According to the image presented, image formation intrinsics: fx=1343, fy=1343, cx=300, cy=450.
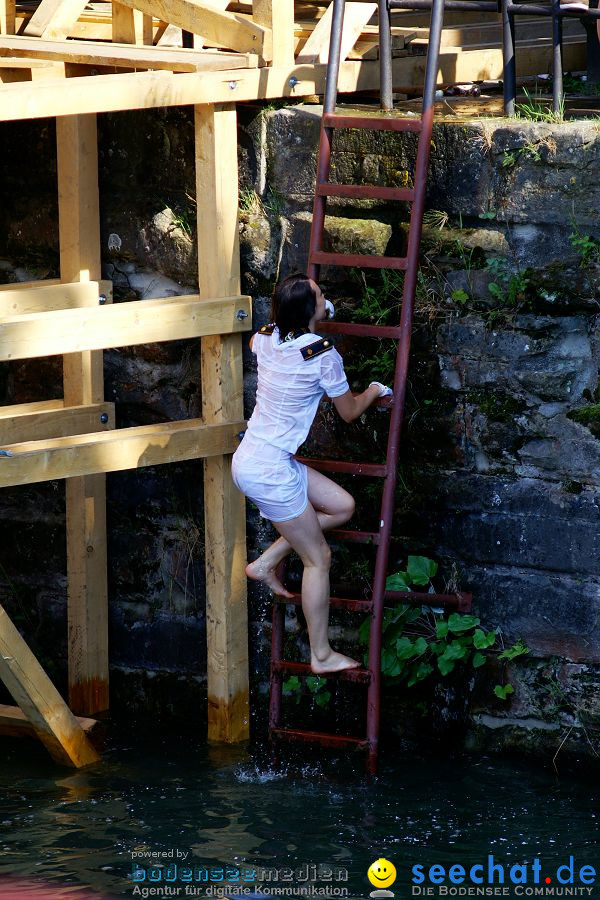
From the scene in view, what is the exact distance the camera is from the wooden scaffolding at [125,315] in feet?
18.7

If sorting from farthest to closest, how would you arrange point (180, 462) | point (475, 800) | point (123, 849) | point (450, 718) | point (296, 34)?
point (296, 34), point (180, 462), point (450, 718), point (475, 800), point (123, 849)

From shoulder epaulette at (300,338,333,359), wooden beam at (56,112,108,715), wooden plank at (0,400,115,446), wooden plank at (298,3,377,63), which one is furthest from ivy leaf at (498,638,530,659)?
wooden plank at (298,3,377,63)

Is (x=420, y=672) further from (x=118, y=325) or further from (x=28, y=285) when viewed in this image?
(x=28, y=285)

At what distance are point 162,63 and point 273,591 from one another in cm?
237

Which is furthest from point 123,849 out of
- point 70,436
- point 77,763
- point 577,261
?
point 577,261

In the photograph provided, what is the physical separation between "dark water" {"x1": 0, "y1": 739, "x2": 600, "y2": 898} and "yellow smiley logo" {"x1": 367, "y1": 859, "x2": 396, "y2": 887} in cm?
3

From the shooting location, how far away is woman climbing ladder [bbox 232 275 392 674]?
5.46 metres

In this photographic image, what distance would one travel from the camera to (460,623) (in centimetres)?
596

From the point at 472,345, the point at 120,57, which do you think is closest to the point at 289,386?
the point at 472,345

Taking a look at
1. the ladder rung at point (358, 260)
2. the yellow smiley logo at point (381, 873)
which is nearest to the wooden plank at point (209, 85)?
the ladder rung at point (358, 260)

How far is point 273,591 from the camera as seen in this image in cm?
602

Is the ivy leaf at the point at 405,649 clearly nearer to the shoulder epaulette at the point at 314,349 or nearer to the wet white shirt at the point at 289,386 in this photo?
the wet white shirt at the point at 289,386

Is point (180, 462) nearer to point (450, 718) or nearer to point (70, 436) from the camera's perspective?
point (70, 436)

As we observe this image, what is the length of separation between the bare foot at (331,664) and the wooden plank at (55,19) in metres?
3.13
